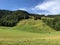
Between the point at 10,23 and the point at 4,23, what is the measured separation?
437 cm

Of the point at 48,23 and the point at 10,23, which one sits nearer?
the point at 48,23

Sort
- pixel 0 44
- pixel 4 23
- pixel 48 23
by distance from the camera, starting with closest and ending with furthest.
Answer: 1. pixel 0 44
2. pixel 48 23
3. pixel 4 23

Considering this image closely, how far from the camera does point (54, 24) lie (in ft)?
428

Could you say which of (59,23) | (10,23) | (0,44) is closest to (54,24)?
(59,23)

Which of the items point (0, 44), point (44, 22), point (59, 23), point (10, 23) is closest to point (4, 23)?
point (10, 23)

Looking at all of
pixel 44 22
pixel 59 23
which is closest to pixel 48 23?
pixel 44 22

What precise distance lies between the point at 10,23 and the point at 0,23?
9.26 meters

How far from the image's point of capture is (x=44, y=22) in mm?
126938

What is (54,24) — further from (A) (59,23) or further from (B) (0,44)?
(B) (0,44)

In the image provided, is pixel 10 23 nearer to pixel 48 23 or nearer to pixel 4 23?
pixel 4 23

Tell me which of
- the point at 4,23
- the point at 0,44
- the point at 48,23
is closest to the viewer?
the point at 0,44

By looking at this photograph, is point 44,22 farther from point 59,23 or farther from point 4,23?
point 4,23

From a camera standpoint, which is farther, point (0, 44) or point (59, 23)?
point (59, 23)

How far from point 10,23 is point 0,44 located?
107 metres
